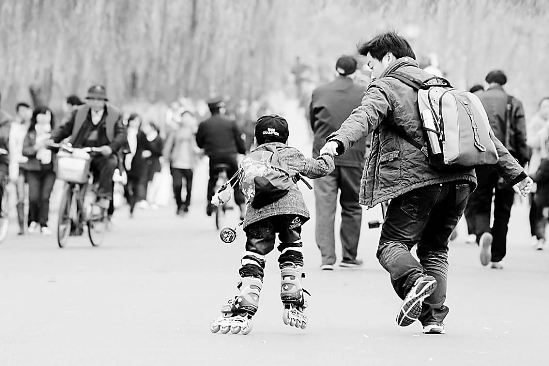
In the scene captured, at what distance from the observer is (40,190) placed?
18562 millimetres

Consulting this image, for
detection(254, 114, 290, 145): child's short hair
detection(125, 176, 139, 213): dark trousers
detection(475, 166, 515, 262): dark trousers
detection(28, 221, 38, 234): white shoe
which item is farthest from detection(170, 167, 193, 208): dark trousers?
detection(254, 114, 290, 145): child's short hair

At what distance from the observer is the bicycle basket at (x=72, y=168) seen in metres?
15.4

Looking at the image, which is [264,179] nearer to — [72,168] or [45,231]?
[72,168]

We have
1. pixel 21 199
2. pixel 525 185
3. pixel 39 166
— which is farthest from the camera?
pixel 21 199

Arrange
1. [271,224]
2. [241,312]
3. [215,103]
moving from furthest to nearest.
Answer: [215,103], [271,224], [241,312]

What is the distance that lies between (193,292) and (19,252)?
4.94m

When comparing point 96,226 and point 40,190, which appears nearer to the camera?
point 96,226

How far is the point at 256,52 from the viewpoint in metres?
28.5

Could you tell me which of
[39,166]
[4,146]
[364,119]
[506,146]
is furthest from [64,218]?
[364,119]

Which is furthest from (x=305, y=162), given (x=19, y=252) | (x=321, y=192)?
(x=19, y=252)

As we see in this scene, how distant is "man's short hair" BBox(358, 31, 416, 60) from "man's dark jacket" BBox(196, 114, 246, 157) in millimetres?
11434

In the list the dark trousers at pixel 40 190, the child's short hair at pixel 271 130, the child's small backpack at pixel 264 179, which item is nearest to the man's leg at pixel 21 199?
the dark trousers at pixel 40 190

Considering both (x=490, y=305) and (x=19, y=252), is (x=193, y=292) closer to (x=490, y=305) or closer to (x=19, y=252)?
(x=490, y=305)

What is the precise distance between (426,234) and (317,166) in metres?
0.86
